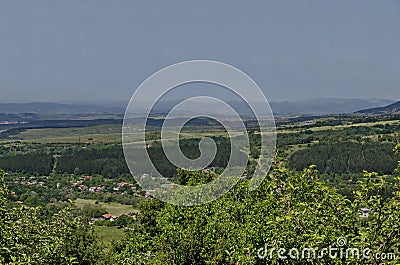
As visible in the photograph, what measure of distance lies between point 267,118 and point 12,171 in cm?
11577

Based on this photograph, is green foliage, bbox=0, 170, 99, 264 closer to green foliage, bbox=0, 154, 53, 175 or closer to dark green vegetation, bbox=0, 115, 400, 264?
dark green vegetation, bbox=0, 115, 400, 264

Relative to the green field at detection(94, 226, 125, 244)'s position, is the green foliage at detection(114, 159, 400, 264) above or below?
above

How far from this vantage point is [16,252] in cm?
933

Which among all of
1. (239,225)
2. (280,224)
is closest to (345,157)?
(239,225)

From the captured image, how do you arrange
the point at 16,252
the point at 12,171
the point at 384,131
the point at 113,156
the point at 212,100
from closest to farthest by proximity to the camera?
the point at 16,252 < the point at 212,100 < the point at 384,131 < the point at 12,171 < the point at 113,156

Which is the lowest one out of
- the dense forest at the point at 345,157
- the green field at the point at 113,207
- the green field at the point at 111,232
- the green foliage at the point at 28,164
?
the green field at the point at 113,207

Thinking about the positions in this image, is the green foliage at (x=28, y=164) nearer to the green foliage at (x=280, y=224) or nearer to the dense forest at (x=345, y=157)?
the dense forest at (x=345, y=157)

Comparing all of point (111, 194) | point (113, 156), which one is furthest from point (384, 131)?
point (113, 156)

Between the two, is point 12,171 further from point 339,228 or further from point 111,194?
point 339,228
